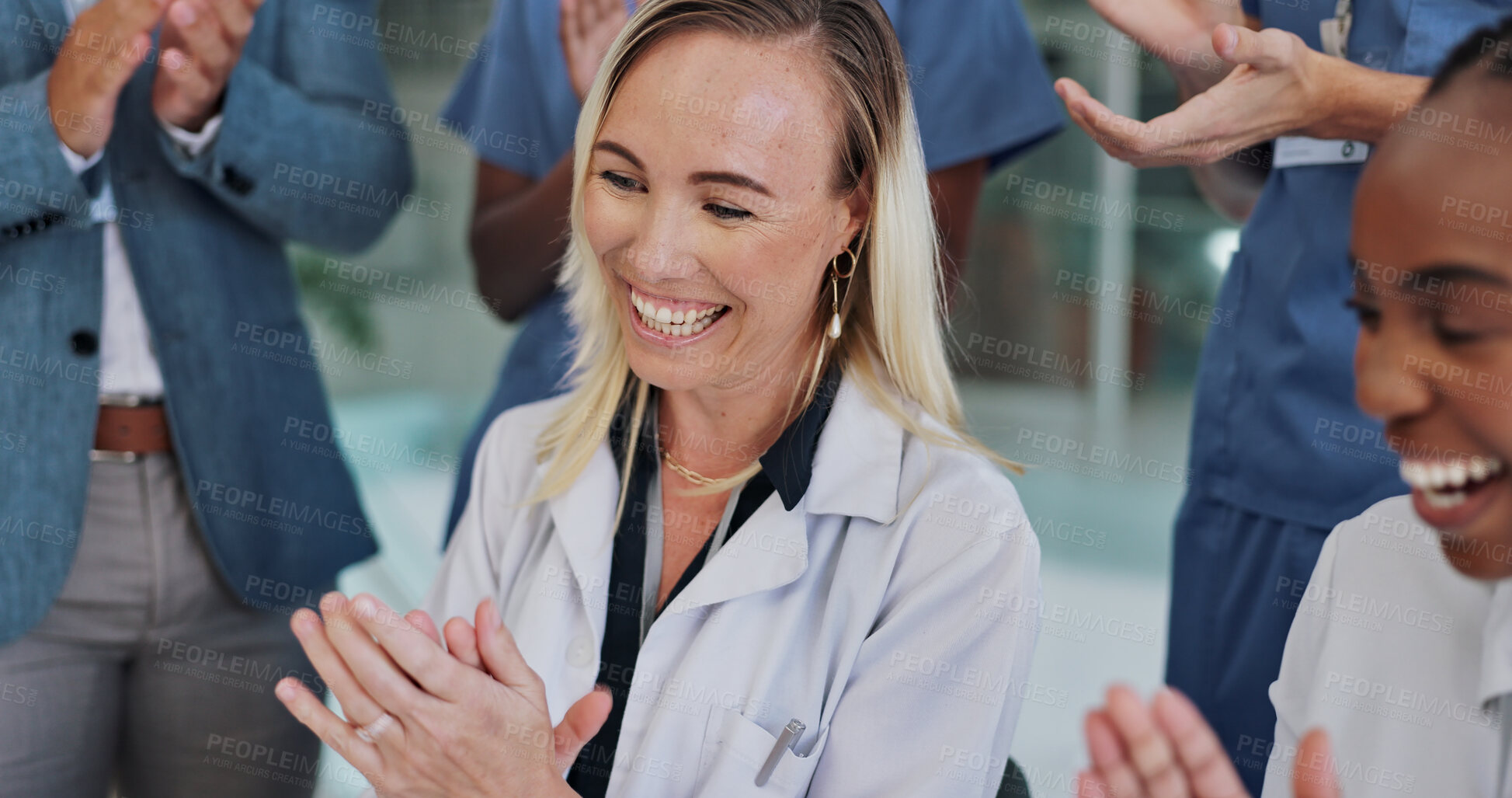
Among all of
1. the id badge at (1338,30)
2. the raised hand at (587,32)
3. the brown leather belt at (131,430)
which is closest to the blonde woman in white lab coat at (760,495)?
the raised hand at (587,32)

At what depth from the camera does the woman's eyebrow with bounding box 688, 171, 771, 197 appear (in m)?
1.21

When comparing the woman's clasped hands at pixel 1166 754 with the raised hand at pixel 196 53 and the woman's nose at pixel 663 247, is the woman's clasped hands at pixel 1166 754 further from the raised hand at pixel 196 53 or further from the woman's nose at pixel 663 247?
the raised hand at pixel 196 53

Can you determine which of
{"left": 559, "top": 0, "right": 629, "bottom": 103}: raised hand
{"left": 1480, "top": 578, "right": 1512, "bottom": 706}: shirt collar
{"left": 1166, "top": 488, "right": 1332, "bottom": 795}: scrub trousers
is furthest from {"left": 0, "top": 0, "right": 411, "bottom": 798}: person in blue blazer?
{"left": 1480, "top": 578, "right": 1512, "bottom": 706}: shirt collar

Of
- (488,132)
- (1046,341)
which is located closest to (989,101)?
(488,132)

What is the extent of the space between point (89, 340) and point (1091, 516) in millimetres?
2603

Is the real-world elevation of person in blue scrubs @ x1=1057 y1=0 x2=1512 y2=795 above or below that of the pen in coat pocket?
above

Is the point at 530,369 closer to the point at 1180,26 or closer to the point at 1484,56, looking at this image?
the point at 1180,26

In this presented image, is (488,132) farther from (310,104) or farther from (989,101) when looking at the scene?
(989,101)

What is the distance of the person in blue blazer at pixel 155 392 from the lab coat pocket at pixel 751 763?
847 millimetres

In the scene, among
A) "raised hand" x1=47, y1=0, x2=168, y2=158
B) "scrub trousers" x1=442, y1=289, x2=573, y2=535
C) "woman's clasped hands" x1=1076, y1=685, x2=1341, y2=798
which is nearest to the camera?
"woman's clasped hands" x1=1076, y1=685, x2=1341, y2=798

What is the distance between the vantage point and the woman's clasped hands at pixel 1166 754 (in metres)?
0.83

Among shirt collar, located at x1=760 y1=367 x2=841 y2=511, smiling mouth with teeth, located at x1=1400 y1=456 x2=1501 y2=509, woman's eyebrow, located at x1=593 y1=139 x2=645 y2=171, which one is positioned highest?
woman's eyebrow, located at x1=593 y1=139 x2=645 y2=171

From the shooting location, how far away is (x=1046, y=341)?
126 inches

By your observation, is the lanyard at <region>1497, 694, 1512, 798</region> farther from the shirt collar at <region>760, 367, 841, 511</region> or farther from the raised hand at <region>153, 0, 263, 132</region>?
the raised hand at <region>153, 0, 263, 132</region>
